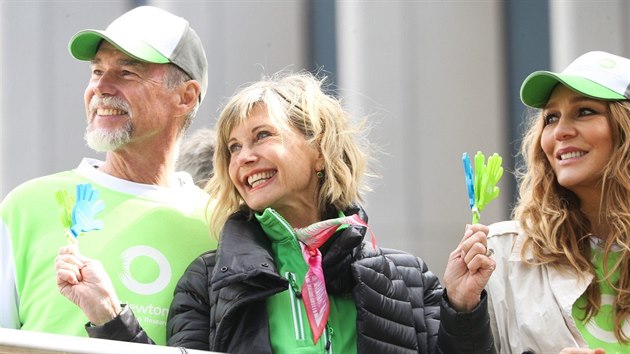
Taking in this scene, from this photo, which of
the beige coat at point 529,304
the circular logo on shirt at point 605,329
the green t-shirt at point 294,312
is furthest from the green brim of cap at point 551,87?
the green t-shirt at point 294,312

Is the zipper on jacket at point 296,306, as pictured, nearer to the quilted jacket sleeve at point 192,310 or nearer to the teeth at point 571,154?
the quilted jacket sleeve at point 192,310

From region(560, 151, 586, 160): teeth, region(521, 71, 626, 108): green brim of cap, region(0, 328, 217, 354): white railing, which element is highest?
region(521, 71, 626, 108): green brim of cap

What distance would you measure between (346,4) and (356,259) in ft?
7.62

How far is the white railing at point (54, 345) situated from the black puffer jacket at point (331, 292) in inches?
22.8

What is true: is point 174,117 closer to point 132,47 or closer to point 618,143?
point 132,47

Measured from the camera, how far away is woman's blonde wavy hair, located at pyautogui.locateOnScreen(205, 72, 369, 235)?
3.03 meters

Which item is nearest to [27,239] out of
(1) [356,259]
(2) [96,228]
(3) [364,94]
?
(2) [96,228]

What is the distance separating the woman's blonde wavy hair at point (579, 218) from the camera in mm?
2992

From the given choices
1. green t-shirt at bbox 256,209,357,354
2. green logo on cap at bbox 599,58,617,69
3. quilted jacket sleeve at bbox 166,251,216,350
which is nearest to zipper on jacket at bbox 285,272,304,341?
green t-shirt at bbox 256,209,357,354

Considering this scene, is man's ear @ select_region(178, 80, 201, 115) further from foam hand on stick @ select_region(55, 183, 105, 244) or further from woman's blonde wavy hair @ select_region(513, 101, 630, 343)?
woman's blonde wavy hair @ select_region(513, 101, 630, 343)

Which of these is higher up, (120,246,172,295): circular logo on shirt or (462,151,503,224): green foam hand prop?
(462,151,503,224): green foam hand prop

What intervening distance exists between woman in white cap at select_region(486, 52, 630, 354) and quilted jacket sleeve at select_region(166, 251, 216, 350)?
26.4 inches

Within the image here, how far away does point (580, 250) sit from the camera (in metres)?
3.06

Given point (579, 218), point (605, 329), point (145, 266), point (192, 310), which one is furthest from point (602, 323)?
point (145, 266)
